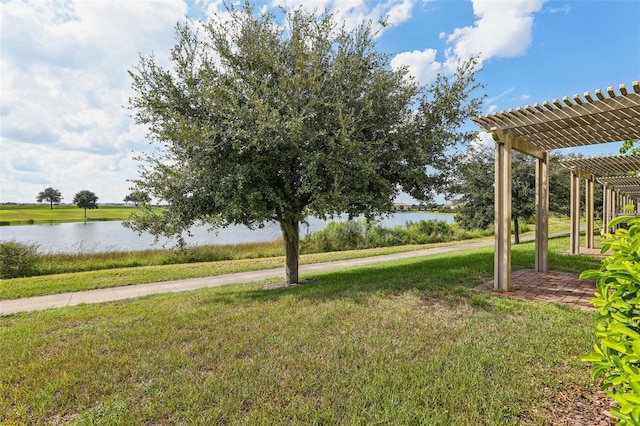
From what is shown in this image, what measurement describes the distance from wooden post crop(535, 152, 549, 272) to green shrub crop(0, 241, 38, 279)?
15092 mm

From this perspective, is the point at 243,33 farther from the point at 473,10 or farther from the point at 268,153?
the point at 473,10

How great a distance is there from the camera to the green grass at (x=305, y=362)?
8.12ft

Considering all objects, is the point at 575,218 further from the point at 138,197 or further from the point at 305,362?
the point at 138,197

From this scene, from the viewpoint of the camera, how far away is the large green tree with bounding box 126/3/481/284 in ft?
18.3

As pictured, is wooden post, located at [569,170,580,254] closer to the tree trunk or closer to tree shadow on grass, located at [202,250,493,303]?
tree shadow on grass, located at [202,250,493,303]

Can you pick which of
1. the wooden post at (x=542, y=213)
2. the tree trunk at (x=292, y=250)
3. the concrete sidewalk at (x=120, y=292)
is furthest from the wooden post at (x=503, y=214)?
the concrete sidewalk at (x=120, y=292)

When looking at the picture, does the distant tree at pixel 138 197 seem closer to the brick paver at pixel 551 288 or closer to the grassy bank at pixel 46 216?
the brick paver at pixel 551 288

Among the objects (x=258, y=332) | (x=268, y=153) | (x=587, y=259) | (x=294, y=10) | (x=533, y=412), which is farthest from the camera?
(x=587, y=259)

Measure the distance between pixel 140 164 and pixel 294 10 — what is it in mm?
4253

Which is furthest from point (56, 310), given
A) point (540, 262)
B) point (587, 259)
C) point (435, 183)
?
point (587, 259)

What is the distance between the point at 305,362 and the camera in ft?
10.5

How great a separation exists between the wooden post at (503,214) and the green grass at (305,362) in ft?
2.32

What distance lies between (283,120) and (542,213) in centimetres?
623

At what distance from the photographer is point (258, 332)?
4086 millimetres
